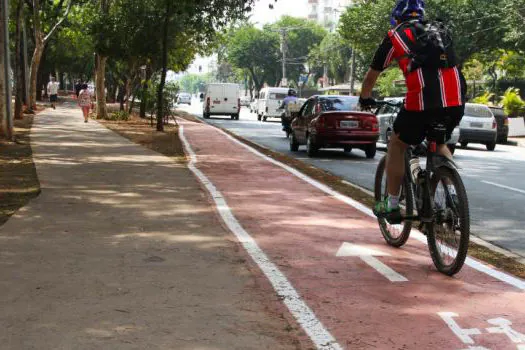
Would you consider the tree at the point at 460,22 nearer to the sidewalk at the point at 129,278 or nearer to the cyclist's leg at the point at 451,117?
the sidewalk at the point at 129,278

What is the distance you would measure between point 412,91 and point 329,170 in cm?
916

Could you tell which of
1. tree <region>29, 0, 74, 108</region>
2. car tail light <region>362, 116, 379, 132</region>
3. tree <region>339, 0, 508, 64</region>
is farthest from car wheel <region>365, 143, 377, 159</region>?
tree <region>339, 0, 508, 64</region>

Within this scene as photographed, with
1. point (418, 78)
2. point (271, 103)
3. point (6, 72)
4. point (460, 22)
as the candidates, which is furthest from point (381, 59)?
point (460, 22)

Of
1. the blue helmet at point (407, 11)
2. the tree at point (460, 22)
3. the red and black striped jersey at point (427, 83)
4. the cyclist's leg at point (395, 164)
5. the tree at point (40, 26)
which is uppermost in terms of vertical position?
the tree at point (460, 22)

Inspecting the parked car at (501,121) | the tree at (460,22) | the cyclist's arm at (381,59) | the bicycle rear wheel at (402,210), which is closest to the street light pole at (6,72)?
the bicycle rear wheel at (402,210)

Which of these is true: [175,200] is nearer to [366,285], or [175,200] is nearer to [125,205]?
[125,205]

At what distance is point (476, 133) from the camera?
74.4 ft

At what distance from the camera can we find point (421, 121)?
530 cm

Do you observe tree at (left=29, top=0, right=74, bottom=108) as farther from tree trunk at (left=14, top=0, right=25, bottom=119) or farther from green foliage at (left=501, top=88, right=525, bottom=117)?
green foliage at (left=501, top=88, right=525, bottom=117)

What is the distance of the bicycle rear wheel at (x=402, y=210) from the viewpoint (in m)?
5.79

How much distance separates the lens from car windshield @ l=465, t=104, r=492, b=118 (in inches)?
919

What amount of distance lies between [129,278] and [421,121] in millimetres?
2481

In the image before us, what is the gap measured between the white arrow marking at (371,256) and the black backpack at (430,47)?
1.56m

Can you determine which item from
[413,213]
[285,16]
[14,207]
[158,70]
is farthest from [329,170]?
[285,16]
